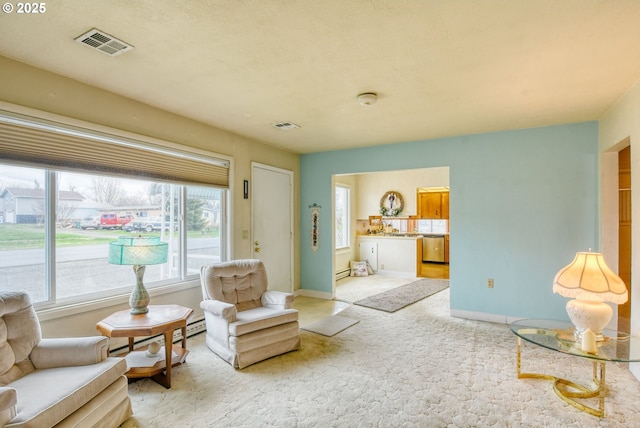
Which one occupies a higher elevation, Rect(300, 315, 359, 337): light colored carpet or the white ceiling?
the white ceiling

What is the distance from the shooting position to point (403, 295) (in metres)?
5.80

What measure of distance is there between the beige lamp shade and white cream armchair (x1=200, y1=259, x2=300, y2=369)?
2398 millimetres

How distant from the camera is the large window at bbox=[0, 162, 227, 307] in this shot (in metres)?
2.60

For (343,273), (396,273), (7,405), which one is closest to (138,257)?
(7,405)

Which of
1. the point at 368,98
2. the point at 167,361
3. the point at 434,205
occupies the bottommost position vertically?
the point at 167,361

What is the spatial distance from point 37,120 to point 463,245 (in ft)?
15.7

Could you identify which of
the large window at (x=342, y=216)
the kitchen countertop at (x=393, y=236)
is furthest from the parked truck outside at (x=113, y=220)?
the kitchen countertop at (x=393, y=236)

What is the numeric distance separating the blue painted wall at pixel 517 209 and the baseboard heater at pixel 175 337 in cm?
337

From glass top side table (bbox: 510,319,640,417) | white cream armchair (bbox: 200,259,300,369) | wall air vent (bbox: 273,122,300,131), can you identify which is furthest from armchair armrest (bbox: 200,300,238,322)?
glass top side table (bbox: 510,319,640,417)

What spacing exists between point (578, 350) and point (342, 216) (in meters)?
5.85

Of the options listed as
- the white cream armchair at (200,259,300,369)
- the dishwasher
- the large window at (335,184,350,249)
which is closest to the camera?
the white cream armchair at (200,259,300,369)

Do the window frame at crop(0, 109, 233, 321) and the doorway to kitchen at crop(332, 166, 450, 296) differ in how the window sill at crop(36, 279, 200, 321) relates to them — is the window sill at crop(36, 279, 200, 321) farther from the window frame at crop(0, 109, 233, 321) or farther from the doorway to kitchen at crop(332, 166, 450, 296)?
the doorway to kitchen at crop(332, 166, 450, 296)

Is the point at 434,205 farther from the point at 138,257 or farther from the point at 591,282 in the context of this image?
the point at 138,257

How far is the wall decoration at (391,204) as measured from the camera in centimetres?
830
